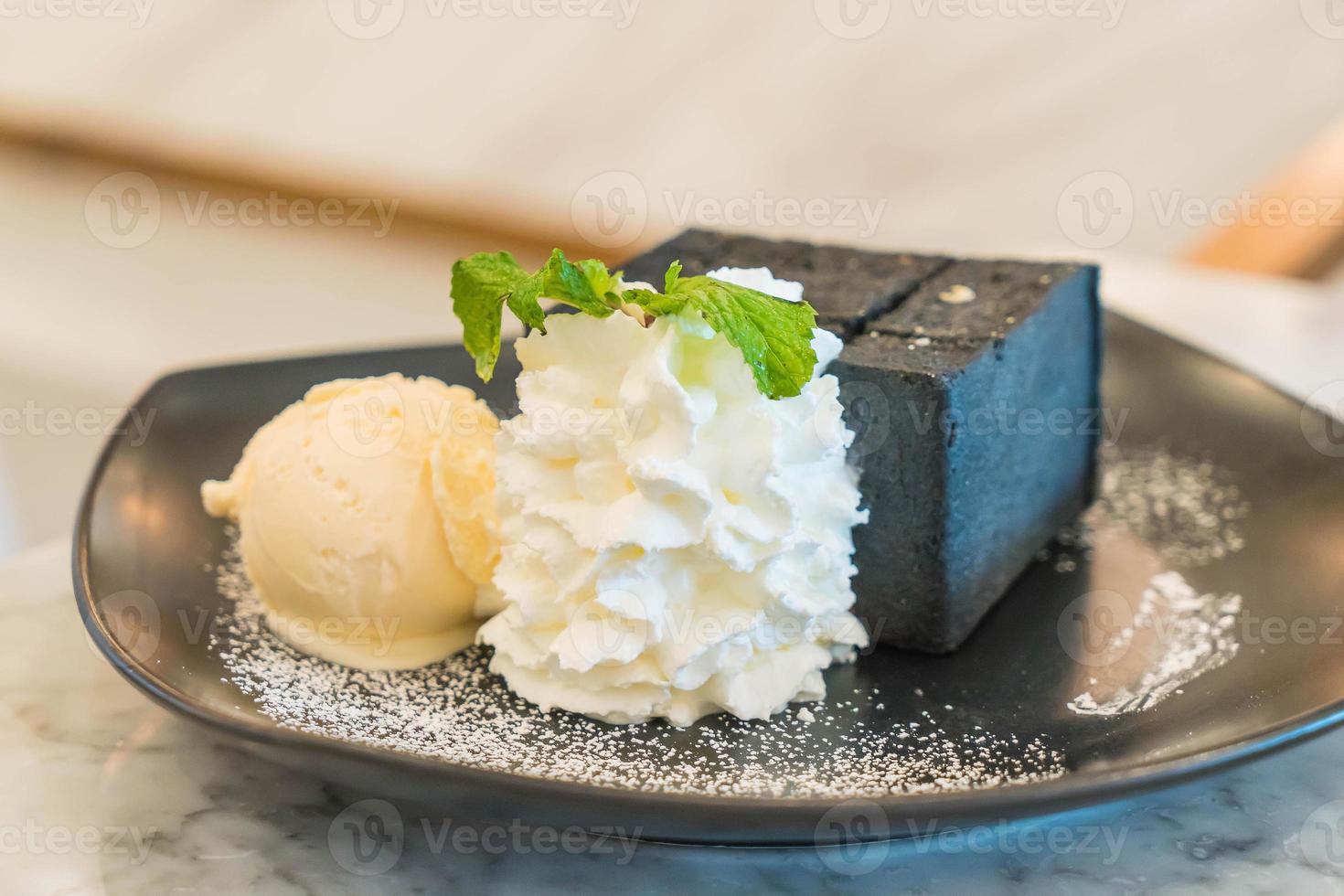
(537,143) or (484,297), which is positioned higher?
(537,143)

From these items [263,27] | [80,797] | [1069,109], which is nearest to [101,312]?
[263,27]

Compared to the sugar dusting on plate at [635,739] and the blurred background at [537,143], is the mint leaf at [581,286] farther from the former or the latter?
the blurred background at [537,143]

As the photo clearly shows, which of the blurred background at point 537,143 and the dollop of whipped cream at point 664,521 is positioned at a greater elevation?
the blurred background at point 537,143

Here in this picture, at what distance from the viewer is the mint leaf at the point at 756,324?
1.15 meters

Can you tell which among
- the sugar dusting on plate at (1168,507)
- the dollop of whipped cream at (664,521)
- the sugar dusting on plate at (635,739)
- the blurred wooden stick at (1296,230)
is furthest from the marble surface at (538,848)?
the blurred wooden stick at (1296,230)

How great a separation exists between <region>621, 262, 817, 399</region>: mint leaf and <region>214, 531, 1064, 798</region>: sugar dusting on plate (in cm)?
31

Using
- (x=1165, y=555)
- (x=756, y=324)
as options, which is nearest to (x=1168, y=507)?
(x=1165, y=555)

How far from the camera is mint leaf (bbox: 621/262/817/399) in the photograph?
3.77ft

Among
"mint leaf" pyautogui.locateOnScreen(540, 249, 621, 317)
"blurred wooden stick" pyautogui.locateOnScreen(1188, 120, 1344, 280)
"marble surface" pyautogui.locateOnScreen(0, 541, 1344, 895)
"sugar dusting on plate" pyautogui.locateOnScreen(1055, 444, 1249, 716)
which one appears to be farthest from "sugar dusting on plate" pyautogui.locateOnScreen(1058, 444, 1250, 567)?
"blurred wooden stick" pyautogui.locateOnScreen(1188, 120, 1344, 280)

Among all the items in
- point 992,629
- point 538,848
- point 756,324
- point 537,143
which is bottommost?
point 538,848

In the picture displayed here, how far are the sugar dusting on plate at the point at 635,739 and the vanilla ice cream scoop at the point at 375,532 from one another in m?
0.06

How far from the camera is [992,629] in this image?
4.61 ft

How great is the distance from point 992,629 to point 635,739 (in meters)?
0.42

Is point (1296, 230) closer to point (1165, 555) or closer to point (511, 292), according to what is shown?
point (1165, 555)
